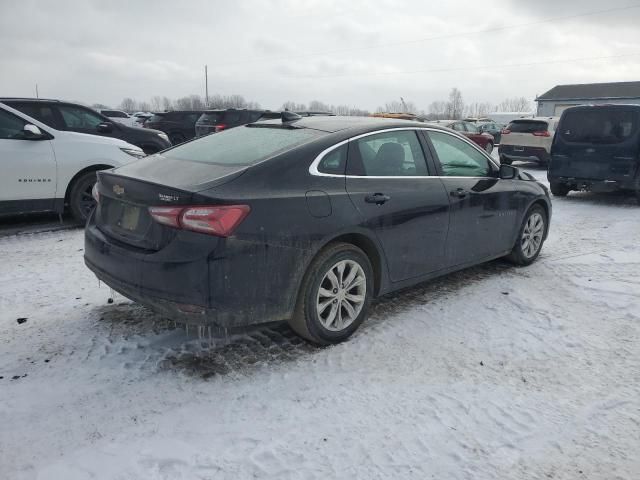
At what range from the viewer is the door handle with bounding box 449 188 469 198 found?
4.36 metres

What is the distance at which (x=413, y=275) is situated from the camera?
4.11 metres

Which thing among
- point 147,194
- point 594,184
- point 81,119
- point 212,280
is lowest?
point 212,280

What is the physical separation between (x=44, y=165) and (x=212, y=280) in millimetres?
4584

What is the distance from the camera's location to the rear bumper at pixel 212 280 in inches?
116

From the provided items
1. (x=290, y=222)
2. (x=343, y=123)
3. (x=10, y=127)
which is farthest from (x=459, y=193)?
(x=10, y=127)

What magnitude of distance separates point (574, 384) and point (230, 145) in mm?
2798

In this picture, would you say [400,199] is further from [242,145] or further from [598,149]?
[598,149]

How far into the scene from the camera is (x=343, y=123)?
405 centimetres

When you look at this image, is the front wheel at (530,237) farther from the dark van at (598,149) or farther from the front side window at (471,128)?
the front side window at (471,128)

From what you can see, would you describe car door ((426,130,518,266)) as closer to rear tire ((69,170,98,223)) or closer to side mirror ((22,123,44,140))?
rear tire ((69,170,98,223))

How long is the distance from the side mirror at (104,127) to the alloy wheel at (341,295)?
702cm

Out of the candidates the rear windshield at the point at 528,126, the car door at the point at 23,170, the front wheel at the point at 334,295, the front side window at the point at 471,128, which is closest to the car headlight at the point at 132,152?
the car door at the point at 23,170

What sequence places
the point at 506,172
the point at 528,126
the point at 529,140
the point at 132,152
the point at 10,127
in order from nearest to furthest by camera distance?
the point at 506,172, the point at 10,127, the point at 132,152, the point at 529,140, the point at 528,126

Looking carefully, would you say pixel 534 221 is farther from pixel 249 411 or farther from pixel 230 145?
pixel 249 411
